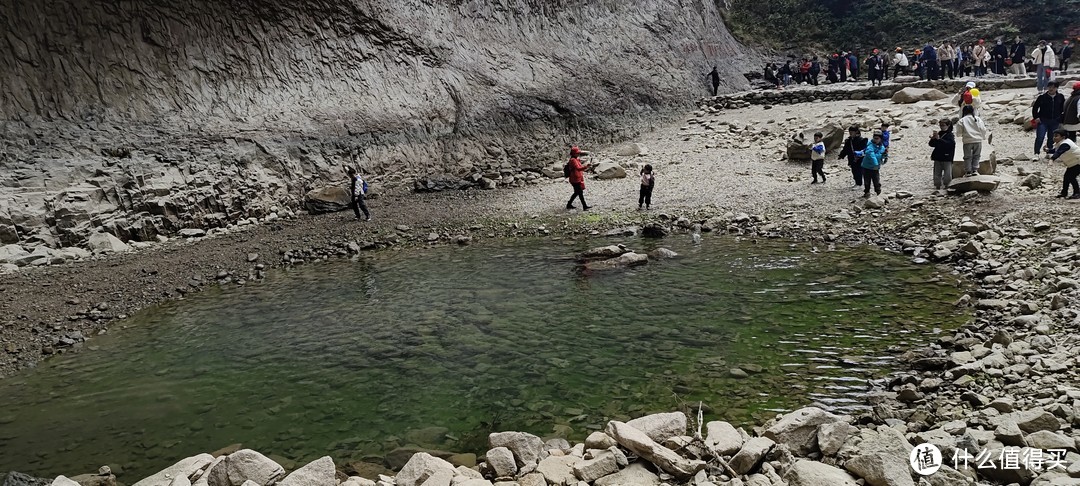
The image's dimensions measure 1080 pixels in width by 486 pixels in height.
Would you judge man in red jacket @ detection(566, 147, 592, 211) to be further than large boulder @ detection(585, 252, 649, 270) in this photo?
Yes

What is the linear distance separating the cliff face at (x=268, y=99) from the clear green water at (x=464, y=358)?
21.4ft

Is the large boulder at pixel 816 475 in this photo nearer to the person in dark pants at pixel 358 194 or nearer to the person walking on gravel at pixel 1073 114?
the person walking on gravel at pixel 1073 114

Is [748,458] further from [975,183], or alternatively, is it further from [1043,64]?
[1043,64]

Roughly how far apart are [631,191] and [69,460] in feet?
57.9

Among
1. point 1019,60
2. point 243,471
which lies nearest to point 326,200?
point 243,471

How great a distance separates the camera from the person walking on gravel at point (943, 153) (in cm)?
1573

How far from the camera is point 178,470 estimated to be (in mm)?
6988

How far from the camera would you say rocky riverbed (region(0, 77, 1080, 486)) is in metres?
5.95

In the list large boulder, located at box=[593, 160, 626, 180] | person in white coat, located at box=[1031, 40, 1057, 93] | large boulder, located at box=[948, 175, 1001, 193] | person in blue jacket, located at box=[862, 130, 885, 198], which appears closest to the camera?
large boulder, located at box=[948, 175, 1001, 193]

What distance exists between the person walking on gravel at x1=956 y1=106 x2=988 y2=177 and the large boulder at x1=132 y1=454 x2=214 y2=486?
17.5 metres

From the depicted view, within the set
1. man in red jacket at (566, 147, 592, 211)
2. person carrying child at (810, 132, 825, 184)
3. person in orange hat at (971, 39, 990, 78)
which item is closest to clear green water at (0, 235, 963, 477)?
person carrying child at (810, 132, 825, 184)

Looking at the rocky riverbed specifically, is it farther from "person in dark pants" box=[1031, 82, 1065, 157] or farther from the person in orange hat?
the person in orange hat

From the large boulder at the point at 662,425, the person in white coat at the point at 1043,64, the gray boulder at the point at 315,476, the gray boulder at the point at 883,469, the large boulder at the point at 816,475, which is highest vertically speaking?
the person in white coat at the point at 1043,64

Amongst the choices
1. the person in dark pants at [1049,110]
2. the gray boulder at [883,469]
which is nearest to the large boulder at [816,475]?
the gray boulder at [883,469]
